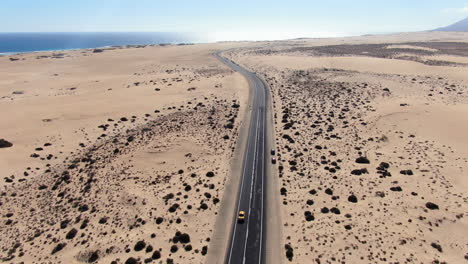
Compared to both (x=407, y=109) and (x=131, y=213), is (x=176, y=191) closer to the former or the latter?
(x=131, y=213)

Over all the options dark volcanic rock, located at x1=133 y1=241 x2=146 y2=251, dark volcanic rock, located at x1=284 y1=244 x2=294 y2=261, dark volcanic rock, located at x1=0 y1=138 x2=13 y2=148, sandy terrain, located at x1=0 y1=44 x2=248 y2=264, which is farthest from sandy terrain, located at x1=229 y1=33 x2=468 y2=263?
dark volcanic rock, located at x1=0 y1=138 x2=13 y2=148

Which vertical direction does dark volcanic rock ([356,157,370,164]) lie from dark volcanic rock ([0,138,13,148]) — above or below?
below

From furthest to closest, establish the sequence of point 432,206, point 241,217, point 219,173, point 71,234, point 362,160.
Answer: point 362,160 → point 219,173 → point 432,206 → point 241,217 → point 71,234

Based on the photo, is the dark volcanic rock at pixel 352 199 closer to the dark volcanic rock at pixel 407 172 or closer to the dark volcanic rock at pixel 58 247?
the dark volcanic rock at pixel 407 172

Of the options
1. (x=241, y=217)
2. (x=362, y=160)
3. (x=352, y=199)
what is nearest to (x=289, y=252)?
(x=241, y=217)

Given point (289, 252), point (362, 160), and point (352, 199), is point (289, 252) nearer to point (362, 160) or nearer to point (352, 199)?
point (352, 199)

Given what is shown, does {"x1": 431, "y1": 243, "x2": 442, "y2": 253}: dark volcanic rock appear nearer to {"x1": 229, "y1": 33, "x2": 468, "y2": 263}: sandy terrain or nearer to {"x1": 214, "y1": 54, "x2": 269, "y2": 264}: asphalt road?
{"x1": 229, "y1": 33, "x2": 468, "y2": 263}: sandy terrain
